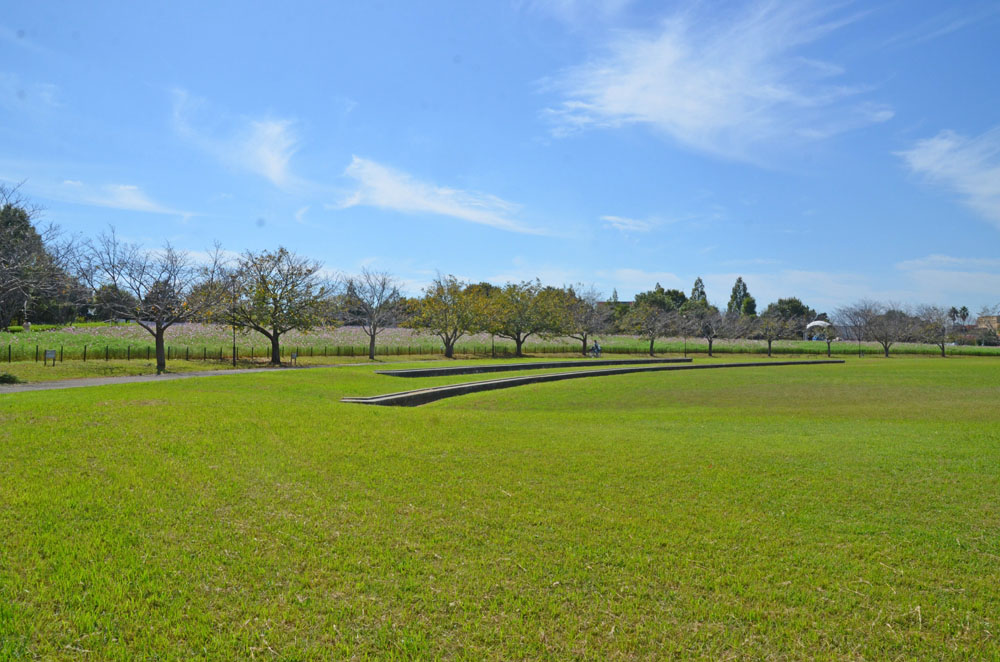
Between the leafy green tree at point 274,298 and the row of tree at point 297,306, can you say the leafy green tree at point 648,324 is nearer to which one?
the row of tree at point 297,306

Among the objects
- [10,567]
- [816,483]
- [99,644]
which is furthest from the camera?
[816,483]

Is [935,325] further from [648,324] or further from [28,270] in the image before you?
[28,270]

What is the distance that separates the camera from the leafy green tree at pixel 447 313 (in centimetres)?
4609

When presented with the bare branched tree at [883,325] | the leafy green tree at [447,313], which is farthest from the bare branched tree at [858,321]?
the leafy green tree at [447,313]

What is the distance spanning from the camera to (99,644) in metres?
3.85

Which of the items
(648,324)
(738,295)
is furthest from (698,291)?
(648,324)

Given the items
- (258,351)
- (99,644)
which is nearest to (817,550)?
(99,644)

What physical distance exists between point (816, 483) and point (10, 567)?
27.5 ft

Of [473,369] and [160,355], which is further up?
[160,355]

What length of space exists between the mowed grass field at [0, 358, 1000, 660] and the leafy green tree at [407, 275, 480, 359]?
35.5 metres

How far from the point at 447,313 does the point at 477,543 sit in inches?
1621

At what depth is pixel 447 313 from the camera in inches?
1821

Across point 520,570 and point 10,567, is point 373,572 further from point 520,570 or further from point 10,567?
point 10,567

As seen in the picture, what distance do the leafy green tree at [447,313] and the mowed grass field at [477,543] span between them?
3546cm
